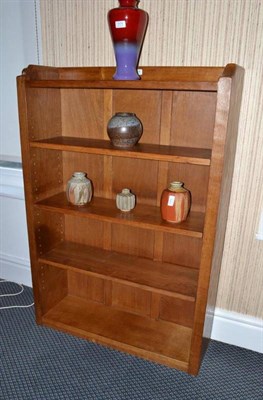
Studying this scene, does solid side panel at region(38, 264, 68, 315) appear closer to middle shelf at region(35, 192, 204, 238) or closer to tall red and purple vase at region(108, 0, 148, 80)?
middle shelf at region(35, 192, 204, 238)

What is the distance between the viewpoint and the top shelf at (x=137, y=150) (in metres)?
1.31

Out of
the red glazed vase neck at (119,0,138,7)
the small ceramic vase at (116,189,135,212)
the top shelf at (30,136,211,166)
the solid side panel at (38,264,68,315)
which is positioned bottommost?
the solid side panel at (38,264,68,315)

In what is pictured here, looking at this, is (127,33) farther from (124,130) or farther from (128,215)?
(128,215)

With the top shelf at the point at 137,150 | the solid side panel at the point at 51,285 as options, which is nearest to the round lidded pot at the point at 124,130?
the top shelf at the point at 137,150

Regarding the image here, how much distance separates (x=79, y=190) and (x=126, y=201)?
235mm

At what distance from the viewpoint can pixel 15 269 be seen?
227cm

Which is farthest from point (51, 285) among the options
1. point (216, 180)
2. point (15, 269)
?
point (216, 180)

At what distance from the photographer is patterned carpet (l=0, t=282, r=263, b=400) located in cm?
149

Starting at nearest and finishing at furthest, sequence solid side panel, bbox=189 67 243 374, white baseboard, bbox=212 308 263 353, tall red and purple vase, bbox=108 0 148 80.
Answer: solid side panel, bbox=189 67 243 374, tall red and purple vase, bbox=108 0 148 80, white baseboard, bbox=212 308 263 353

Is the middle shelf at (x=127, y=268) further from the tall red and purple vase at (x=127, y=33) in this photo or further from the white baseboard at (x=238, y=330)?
the tall red and purple vase at (x=127, y=33)

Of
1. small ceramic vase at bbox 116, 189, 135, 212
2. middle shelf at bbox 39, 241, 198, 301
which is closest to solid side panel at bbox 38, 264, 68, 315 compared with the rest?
middle shelf at bbox 39, 241, 198, 301

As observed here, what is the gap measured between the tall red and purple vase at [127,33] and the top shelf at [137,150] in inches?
11.8

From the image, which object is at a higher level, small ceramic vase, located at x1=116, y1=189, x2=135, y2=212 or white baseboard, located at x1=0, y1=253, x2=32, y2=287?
small ceramic vase, located at x1=116, y1=189, x2=135, y2=212

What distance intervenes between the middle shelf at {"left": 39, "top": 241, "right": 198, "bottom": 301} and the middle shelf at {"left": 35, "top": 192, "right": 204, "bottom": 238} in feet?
0.94
